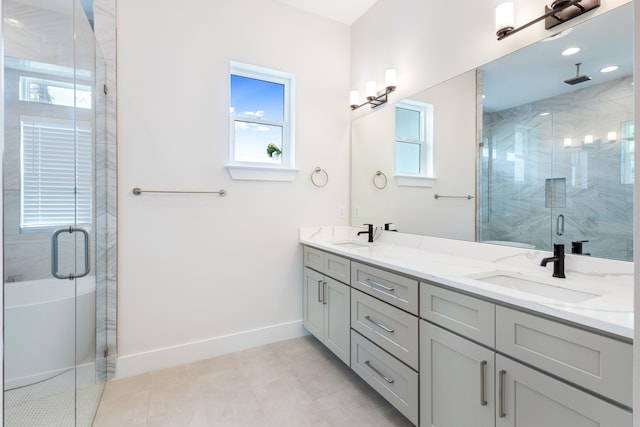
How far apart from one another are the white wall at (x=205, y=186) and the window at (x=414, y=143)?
687 millimetres

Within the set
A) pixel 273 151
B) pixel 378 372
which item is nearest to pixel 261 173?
pixel 273 151

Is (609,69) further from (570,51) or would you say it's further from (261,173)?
(261,173)

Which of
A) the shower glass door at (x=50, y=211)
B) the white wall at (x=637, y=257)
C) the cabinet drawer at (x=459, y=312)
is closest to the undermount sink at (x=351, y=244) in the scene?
the cabinet drawer at (x=459, y=312)

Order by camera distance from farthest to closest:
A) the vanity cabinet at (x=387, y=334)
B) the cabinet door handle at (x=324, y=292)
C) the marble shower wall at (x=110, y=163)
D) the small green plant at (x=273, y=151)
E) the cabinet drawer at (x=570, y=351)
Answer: the small green plant at (x=273, y=151) < the cabinet door handle at (x=324, y=292) < the marble shower wall at (x=110, y=163) < the vanity cabinet at (x=387, y=334) < the cabinet drawer at (x=570, y=351)

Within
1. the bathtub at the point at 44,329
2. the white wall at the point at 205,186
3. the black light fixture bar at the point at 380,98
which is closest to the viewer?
the bathtub at the point at 44,329

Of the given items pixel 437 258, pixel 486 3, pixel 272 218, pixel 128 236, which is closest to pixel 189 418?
pixel 128 236

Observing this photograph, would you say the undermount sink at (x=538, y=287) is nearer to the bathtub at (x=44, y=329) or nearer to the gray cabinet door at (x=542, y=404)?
the gray cabinet door at (x=542, y=404)

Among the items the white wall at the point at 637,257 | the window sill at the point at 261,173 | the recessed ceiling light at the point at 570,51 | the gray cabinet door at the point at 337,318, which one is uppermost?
the recessed ceiling light at the point at 570,51

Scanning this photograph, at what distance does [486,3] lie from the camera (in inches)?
67.2

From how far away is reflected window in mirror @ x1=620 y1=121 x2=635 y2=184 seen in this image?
1.17m

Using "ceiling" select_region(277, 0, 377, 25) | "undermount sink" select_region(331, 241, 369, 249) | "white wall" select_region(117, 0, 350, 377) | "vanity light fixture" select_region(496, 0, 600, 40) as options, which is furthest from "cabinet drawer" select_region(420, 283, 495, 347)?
"ceiling" select_region(277, 0, 377, 25)

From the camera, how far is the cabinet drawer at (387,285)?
146 cm

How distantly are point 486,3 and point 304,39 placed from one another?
4.81 feet

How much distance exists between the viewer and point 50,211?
1277 millimetres
